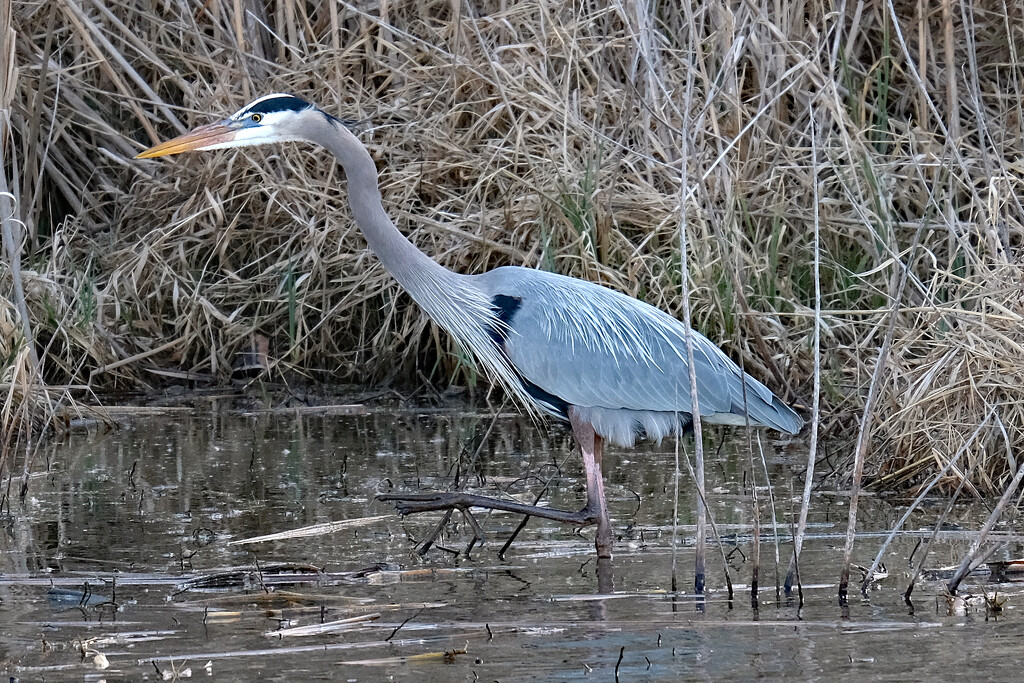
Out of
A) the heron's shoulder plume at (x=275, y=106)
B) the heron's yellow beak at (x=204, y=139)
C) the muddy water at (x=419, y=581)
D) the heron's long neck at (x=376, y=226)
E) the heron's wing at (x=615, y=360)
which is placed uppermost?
the heron's shoulder plume at (x=275, y=106)

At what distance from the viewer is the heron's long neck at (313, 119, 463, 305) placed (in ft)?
18.7

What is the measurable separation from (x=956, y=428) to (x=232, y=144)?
2.87 metres

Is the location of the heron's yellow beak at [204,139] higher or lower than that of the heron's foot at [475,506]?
higher

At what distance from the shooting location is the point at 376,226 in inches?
226

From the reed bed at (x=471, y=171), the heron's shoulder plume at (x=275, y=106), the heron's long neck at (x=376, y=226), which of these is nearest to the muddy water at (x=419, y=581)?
the heron's long neck at (x=376, y=226)

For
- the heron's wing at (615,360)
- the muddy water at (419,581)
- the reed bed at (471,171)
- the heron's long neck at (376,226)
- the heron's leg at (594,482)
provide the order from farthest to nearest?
the reed bed at (471,171)
the heron's long neck at (376,226)
the heron's wing at (615,360)
the heron's leg at (594,482)
the muddy water at (419,581)

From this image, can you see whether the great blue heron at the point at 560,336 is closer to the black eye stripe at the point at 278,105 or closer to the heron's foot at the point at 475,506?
the black eye stripe at the point at 278,105

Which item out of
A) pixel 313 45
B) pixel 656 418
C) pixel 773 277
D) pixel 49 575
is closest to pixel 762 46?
pixel 773 277

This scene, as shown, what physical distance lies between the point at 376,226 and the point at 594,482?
1.36 meters

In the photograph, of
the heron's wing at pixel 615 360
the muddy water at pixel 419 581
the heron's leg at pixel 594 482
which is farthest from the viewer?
the heron's wing at pixel 615 360

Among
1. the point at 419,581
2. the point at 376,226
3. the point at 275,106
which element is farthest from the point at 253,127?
the point at 419,581

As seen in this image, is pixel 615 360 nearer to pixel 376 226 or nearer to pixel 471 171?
pixel 376 226

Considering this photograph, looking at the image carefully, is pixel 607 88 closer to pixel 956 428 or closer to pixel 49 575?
pixel 956 428

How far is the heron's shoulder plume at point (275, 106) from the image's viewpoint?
5.78 m
